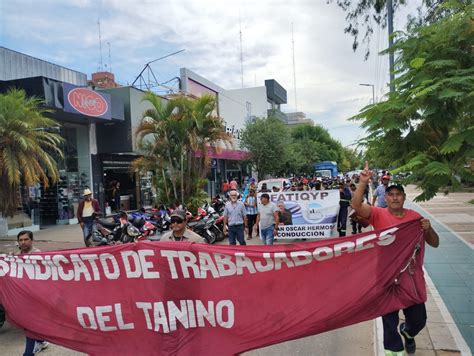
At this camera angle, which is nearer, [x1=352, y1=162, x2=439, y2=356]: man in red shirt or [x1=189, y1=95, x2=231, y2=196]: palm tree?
[x1=352, y1=162, x2=439, y2=356]: man in red shirt

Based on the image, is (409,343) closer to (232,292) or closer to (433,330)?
(433,330)

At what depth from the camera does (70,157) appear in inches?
772

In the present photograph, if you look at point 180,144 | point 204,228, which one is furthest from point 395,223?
point 180,144

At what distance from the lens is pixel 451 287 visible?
21.9ft

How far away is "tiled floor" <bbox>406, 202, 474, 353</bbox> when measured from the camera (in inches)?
207

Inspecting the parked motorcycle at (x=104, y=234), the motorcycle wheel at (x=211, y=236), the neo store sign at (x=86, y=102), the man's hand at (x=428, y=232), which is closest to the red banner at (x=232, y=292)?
the man's hand at (x=428, y=232)

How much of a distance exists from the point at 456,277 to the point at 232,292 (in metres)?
5.33

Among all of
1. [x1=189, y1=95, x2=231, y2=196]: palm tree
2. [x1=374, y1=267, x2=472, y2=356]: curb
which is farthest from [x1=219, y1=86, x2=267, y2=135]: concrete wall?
[x1=374, y1=267, x2=472, y2=356]: curb

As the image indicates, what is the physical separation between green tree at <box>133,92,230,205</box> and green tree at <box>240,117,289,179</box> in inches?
575

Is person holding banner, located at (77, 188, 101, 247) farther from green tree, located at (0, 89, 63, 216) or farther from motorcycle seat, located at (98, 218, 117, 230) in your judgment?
green tree, located at (0, 89, 63, 216)

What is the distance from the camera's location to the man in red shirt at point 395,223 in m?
3.80

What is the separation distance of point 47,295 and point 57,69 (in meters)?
25.5

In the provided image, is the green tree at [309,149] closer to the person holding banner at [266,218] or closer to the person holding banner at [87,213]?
the person holding banner at [87,213]

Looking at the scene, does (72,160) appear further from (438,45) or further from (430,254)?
(438,45)
